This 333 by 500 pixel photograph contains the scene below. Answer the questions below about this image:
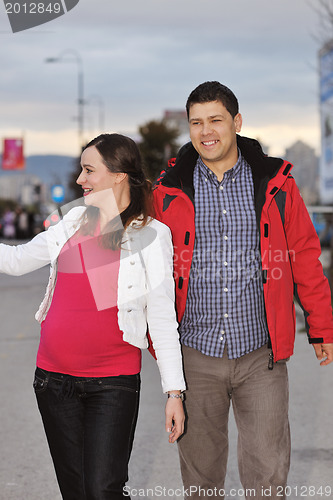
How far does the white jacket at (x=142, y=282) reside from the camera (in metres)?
3.05

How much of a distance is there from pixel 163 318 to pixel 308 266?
0.90 m

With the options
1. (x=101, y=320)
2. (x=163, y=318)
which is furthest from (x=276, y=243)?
(x=101, y=320)

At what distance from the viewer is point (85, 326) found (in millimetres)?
2980

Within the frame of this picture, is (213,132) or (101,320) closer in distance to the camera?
(101,320)

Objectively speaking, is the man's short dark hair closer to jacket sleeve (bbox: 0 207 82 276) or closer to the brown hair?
the brown hair

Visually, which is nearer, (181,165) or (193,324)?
(193,324)

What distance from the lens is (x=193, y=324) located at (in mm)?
3469

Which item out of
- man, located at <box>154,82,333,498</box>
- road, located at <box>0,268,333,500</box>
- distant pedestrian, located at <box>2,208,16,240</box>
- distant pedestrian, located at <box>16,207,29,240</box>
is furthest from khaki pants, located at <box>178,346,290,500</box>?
distant pedestrian, located at <box>16,207,29,240</box>

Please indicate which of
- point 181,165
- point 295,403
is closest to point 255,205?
point 181,165

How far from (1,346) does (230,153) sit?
20.9 feet

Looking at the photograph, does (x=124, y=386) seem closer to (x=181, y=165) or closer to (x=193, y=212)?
(x=193, y=212)

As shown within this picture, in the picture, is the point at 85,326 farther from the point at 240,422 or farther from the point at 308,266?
the point at 308,266

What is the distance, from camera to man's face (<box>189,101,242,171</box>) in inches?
139

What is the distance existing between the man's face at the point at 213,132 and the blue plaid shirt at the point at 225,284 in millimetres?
214
